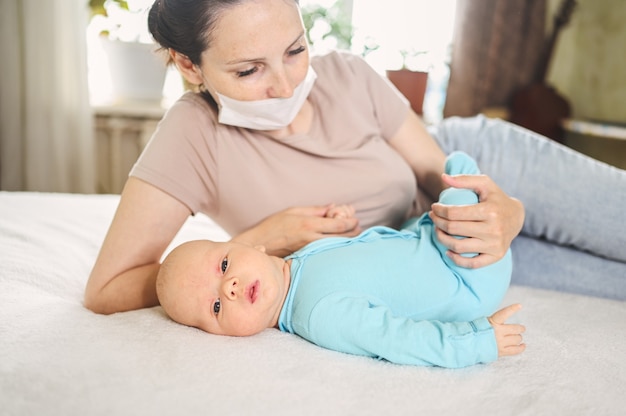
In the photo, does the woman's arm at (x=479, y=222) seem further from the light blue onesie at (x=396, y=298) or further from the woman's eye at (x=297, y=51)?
the woman's eye at (x=297, y=51)

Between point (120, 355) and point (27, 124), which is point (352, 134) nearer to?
point (120, 355)

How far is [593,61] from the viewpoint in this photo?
306 cm

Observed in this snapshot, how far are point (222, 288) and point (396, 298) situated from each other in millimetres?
314

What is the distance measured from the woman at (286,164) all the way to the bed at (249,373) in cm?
17

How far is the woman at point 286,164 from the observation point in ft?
3.53

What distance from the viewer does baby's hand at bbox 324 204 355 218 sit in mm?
1217

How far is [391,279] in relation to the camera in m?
1.03

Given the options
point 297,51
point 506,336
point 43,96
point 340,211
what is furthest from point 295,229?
point 43,96

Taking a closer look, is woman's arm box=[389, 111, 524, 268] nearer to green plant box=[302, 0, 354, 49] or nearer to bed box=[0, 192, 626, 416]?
bed box=[0, 192, 626, 416]

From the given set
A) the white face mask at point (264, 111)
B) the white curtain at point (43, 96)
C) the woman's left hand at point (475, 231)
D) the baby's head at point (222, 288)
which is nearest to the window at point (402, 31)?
the white curtain at point (43, 96)

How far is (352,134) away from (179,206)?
45 centimetres

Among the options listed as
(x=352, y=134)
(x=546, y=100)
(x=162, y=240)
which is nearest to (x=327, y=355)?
(x=162, y=240)

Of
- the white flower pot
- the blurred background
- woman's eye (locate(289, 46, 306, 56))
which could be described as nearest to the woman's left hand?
woman's eye (locate(289, 46, 306, 56))

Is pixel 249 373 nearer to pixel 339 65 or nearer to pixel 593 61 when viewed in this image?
pixel 339 65
